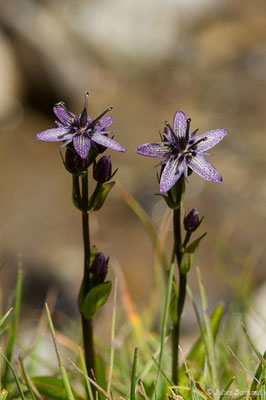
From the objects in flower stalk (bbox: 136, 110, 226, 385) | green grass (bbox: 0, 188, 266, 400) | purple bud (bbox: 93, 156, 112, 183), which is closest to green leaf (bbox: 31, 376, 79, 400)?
green grass (bbox: 0, 188, 266, 400)

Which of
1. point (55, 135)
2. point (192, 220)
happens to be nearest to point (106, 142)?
point (55, 135)

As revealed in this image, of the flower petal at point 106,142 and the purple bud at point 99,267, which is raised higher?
the flower petal at point 106,142

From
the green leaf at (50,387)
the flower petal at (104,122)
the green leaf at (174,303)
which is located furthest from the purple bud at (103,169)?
the green leaf at (50,387)

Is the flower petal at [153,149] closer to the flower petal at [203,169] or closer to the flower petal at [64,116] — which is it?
the flower petal at [203,169]

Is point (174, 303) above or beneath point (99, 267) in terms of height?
beneath

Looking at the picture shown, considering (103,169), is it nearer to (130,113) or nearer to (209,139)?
(209,139)

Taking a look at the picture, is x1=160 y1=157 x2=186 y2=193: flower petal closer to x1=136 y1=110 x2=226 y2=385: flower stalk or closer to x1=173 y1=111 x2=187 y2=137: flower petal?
x1=136 y1=110 x2=226 y2=385: flower stalk

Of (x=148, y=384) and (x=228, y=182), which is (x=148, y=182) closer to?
(x=228, y=182)
